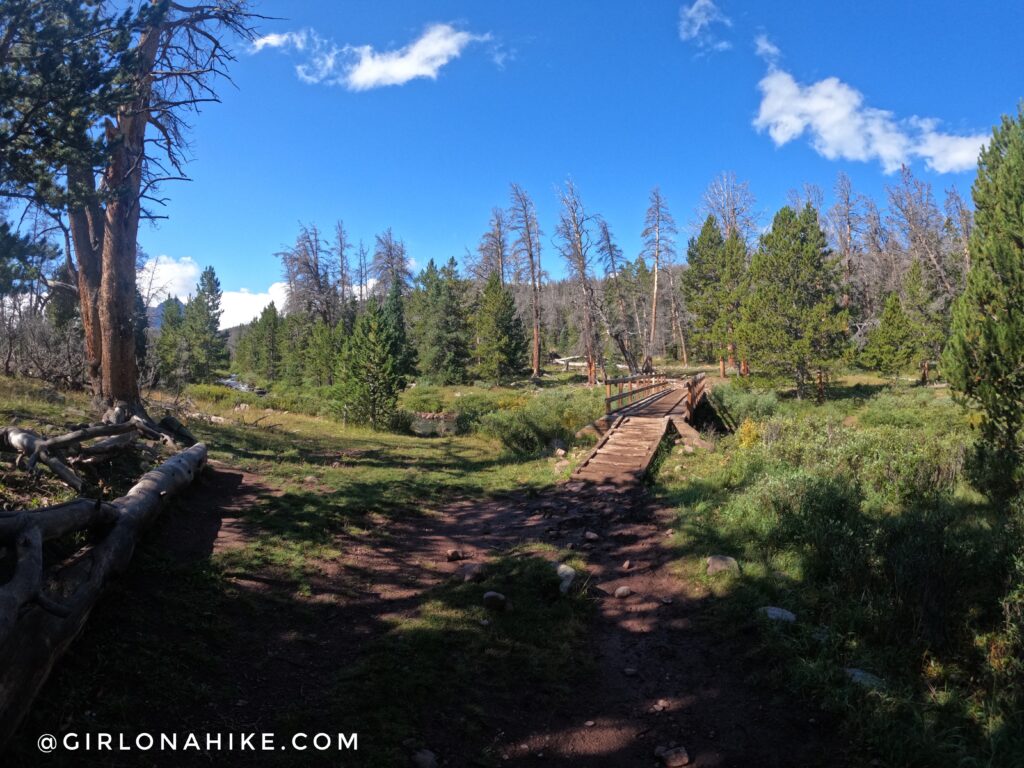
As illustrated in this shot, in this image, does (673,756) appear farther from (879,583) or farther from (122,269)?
(122,269)

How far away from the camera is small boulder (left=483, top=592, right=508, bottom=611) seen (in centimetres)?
507

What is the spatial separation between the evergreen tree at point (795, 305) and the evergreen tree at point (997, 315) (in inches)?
592

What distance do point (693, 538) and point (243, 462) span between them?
8.04 metres

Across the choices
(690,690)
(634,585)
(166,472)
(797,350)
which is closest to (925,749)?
(690,690)

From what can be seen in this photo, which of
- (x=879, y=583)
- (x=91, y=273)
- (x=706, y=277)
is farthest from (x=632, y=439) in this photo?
(x=706, y=277)

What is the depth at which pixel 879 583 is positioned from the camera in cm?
492

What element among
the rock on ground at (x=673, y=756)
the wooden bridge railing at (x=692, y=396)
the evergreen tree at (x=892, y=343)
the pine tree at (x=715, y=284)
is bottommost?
the rock on ground at (x=673, y=756)

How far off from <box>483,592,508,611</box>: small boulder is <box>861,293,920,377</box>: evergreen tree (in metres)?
34.3

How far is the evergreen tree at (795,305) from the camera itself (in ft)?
83.0

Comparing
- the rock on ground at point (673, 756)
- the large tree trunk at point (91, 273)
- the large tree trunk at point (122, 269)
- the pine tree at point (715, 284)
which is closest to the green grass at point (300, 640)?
the rock on ground at point (673, 756)

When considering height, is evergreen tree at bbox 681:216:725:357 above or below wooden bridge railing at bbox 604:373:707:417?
above

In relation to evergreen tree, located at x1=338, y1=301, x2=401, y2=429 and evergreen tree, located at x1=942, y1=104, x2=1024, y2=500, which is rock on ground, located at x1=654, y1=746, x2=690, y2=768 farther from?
→ evergreen tree, located at x1=338, y1=301, x2=401, y2=429

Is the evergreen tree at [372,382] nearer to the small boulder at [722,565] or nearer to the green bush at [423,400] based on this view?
the green bush at [423,400]

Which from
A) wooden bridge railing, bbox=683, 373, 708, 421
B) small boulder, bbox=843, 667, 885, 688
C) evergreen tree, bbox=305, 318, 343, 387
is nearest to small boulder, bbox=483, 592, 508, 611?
small boulder, bbox=843, 667, 885, 688
